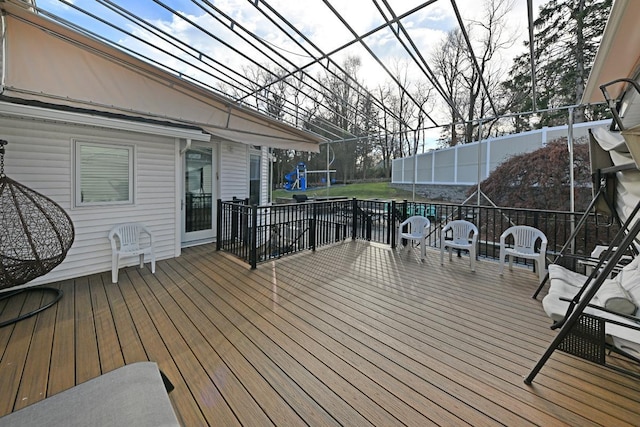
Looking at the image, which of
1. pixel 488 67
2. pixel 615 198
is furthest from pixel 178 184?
pixel 488 67

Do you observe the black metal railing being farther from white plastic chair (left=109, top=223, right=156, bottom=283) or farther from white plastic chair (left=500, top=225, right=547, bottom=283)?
white plastic chair (left=109, top=223, right=156, bottom=283)

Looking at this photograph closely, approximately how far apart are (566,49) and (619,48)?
10421 mm

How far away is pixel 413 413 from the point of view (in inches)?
66.2

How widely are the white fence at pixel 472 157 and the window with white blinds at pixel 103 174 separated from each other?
6.18 metres

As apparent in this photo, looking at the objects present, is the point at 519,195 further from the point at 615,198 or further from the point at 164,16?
the point at 164,16

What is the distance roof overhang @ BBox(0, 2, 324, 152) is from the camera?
2.65 m

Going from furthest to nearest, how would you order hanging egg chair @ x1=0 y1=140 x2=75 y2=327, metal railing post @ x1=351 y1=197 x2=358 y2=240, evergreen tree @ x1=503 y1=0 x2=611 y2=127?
evergreen tree @ x1=503 y1=0 x2=611 y2=127 < metal railing post @ x1=351 y1=197 x2=358 y2=240 < hanging egg chair @ x1=0 y1=140 x2=75 y2=327

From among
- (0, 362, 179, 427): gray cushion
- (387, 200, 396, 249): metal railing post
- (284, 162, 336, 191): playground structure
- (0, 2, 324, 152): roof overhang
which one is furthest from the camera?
(284, 162, 336, 191): playground structure

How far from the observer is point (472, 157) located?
12.0 meters

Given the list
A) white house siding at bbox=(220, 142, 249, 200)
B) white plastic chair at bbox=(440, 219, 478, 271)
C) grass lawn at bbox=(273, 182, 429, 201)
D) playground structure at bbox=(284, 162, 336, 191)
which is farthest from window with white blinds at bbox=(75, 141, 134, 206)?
playground structure at bbox=(284, 162, 336, 191)

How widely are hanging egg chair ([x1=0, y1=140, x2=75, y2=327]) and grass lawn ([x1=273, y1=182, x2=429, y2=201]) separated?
45.3ft

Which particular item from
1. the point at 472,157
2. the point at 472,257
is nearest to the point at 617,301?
the point at 472,257

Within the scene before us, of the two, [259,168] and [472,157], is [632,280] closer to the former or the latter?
[259,168]

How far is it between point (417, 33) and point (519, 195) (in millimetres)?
5302
